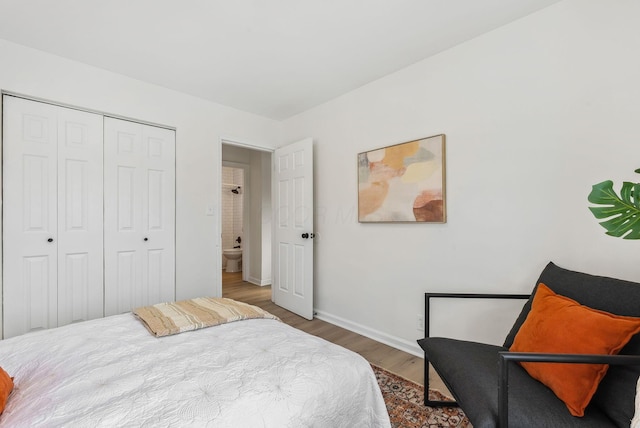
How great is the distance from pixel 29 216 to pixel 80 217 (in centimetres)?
31

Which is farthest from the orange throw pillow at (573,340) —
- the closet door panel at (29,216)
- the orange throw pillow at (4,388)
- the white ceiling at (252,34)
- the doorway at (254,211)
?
the doorway at (254,211)

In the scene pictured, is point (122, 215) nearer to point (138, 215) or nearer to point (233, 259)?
point (138, 215)

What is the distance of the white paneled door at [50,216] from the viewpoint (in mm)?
2205

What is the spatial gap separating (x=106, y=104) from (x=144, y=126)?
34 centimetres

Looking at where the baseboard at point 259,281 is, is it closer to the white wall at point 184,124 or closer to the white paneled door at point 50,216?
the white wall at point 184,124

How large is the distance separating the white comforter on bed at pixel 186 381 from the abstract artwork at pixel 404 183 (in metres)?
1.44

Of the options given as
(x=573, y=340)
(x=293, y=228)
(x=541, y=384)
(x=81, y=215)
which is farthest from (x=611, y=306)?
(x=81, y=215)

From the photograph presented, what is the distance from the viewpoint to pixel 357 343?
2.68 m

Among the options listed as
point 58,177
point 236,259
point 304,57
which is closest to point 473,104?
point 304,57

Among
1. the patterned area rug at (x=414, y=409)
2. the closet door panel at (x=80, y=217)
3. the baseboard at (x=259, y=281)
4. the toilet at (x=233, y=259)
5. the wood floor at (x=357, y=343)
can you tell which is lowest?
the wood floor at (x=357, y=343)

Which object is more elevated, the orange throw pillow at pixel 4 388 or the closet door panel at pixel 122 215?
the closet door panel at pixel 122 215

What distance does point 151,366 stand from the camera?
1.15m

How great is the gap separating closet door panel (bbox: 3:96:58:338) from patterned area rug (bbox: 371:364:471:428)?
272cm

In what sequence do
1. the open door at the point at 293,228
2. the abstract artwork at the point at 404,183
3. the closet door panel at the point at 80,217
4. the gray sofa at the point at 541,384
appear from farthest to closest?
the open door at the point at 293,228
the closet door panel at the point at 80,217
the abstract artwork at the point at 404,183
the gray sofa at the point at 541,384
